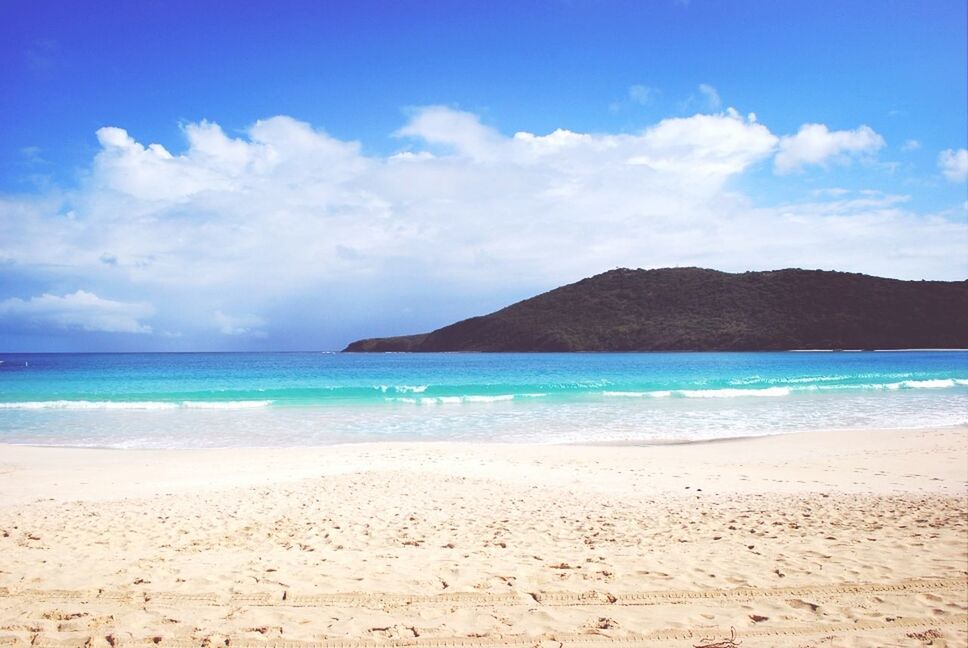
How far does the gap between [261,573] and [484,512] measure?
3.40 m

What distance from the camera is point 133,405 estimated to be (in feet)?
91.9

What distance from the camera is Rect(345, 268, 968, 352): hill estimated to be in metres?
84.6

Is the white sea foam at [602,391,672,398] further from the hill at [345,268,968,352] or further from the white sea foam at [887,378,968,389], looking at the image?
the hill at [345,268,968,352]

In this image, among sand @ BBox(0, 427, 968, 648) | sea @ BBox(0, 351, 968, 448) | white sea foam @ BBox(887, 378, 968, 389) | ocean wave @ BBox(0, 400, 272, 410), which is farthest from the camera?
white sea foam @ BBox(887, 378, 968, 389)

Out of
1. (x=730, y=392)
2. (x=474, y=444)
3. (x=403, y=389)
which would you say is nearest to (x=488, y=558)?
(x=474, y=444)

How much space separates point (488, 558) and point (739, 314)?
93.9 meters

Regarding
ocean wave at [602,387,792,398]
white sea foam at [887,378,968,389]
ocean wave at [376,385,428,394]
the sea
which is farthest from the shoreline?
white sea foam at [887,378,968,389]

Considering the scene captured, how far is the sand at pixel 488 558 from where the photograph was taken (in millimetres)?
4688

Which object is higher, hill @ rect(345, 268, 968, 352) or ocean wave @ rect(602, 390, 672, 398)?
hill @ rect(345, 268, 968, 352)

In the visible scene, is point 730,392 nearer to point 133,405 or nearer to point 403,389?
point 403,389

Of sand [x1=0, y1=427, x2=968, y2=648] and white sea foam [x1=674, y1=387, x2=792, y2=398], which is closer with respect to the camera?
sand [x1=0, y1=427, x2=968, y2=648]

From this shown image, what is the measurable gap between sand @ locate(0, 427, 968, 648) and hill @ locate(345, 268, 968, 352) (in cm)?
8078

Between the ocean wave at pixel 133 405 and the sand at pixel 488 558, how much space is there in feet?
53.3

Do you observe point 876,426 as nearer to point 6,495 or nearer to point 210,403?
point 6,495
